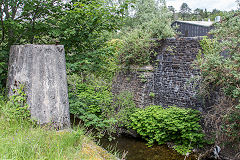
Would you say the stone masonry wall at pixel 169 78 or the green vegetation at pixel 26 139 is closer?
the green vegetation at pixel 26 139

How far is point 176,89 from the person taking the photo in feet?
23.9

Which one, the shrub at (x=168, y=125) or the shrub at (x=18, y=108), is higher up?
the shrub at (x=18, y=108)

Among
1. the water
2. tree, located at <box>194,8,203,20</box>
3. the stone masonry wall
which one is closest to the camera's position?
the water

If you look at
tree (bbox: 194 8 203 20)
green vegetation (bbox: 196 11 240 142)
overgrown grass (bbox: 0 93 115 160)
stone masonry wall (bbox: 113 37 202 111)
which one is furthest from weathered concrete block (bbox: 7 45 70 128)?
tree (bbox: 194 8 203 20)

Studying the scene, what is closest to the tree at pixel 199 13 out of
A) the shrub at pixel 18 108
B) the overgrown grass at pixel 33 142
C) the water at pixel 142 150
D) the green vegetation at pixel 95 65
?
the green vegetation at pixel 95 65

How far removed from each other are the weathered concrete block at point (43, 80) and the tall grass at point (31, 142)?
8.4 inches

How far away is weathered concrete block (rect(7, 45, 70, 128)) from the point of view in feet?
8.38

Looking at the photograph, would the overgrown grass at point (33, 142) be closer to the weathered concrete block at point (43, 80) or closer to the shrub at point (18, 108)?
the shrub at point (18, 108)

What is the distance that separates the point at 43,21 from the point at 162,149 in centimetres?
547

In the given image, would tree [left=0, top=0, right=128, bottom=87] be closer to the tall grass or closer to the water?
the tall grass

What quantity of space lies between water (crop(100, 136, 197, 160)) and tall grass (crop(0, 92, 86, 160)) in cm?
398

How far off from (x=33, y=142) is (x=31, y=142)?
0.09ft

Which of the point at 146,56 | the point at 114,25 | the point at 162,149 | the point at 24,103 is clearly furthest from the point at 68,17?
the point at 162,149

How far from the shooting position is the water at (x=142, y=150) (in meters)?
6.09
